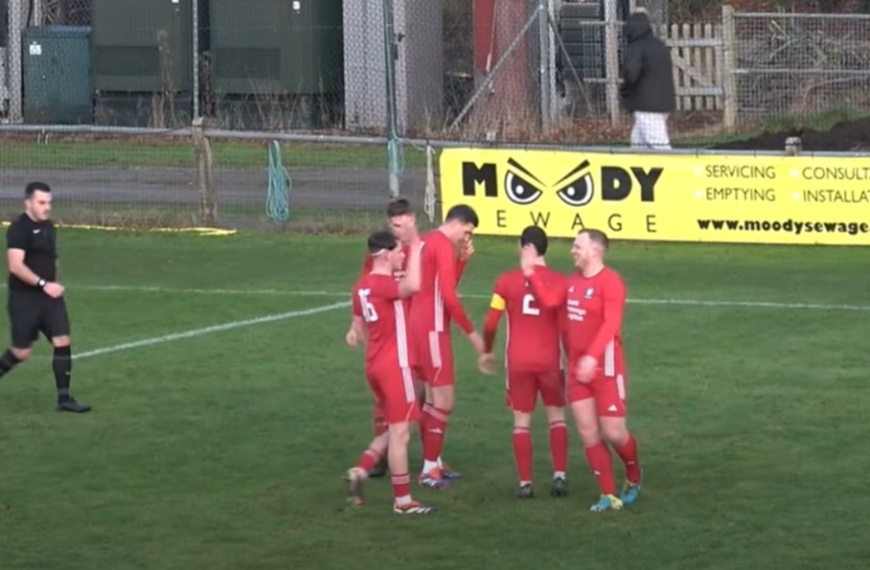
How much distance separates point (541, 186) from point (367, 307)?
1181 cm

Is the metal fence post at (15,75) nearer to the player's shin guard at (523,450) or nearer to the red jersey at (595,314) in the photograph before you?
the player's shin guard at (523,450)

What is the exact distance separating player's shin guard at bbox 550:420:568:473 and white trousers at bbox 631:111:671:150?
11135 mm

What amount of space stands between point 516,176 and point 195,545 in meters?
12.7

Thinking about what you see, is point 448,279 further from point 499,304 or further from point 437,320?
point 499,304

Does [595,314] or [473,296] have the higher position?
[595,314]

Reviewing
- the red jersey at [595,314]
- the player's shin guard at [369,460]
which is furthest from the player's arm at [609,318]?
the player's shin guard at [369,460]

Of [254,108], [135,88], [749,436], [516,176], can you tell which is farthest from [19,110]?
[749,436]

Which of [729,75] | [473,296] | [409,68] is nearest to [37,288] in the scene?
[473,296]

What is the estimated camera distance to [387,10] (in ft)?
88.6

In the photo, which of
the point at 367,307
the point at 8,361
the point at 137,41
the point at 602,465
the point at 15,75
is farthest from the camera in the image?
the point at 137,41

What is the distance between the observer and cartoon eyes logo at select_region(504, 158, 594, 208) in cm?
2222

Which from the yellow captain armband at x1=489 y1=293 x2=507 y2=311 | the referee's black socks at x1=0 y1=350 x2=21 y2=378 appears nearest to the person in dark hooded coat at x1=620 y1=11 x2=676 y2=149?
the referee's black socks at x1=0 y1=350 x2=21 y2=378

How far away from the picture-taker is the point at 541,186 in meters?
22.4

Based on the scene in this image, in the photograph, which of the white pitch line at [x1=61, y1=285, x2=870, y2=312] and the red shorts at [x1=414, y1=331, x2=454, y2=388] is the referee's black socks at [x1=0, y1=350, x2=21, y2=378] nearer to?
the red shorts at [x1=414, y1=331, x2=454, y2=388]
